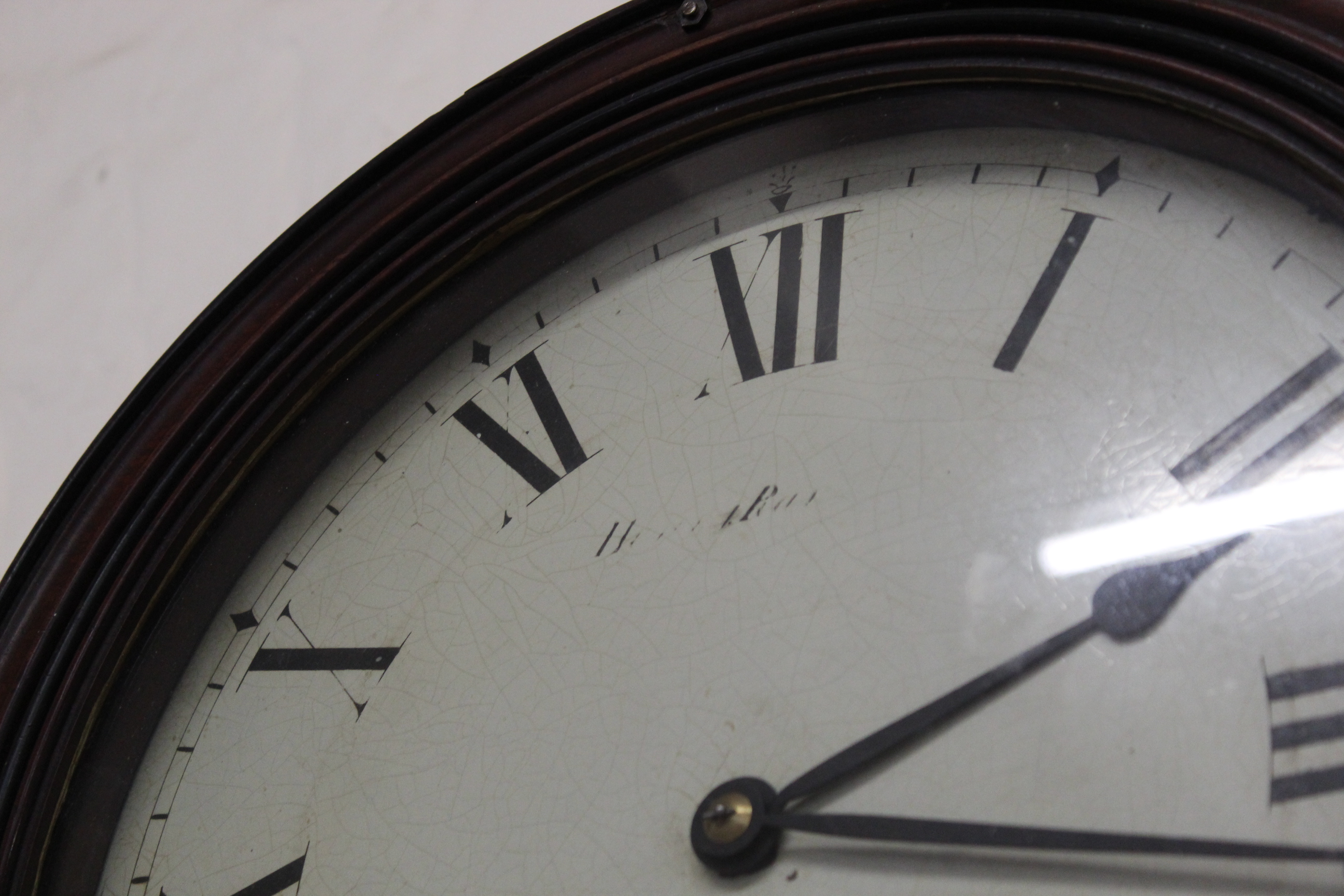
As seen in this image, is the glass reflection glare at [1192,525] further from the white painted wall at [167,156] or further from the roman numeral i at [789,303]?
the white painted wall at [167,156]

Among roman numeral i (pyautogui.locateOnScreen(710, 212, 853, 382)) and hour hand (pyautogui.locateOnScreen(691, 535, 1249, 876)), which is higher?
roman numeral i (pyautogui.locateOnScreen(710, 212, 853, 382))

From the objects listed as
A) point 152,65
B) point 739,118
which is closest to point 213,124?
point 152,65

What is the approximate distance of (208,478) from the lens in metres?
0.77

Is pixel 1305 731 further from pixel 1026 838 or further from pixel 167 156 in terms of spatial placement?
pixel 167 156

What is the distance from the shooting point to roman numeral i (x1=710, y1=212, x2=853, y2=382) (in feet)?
2.24

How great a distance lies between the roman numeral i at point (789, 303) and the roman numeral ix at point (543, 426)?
110 millimetres

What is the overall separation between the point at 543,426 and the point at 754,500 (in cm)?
15

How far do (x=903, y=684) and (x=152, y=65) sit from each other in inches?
35.8

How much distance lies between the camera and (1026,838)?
0.52 meters

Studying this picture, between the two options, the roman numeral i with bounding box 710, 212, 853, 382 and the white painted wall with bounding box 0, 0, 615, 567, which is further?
the white painted wall with bounding box 0, 0, 615, 567

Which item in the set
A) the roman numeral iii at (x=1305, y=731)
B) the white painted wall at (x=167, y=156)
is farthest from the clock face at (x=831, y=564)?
the white painted wall at (x=167, y=156)

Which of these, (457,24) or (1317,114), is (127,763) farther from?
(1317,114)

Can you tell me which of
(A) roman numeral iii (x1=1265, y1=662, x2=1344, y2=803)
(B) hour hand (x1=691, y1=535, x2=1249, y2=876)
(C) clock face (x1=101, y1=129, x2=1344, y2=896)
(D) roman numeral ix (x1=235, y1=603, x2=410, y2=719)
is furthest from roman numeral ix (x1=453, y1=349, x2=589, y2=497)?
(A) roman numeral iii (x1=1265, y1=662, x2=1344, y2=803)

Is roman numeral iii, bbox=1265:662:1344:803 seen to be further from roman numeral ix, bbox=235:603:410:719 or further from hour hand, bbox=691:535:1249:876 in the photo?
roman numeral ix, bbox=235:603:410:719
